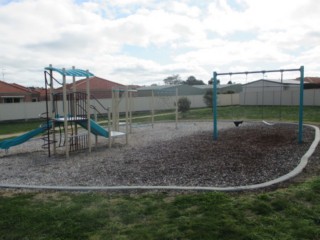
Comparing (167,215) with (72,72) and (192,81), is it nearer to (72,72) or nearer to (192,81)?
(72,72)

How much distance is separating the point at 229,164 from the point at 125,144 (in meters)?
4.78

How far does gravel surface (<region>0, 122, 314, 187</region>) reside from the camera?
5793 mm

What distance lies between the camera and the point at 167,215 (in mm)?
3908

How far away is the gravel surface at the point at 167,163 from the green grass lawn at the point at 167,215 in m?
0.87

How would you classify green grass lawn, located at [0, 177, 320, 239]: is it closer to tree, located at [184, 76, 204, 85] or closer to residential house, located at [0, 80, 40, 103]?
residential house, located at [0, 80, 40, 103]

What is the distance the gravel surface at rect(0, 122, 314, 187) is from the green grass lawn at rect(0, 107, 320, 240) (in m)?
0.87

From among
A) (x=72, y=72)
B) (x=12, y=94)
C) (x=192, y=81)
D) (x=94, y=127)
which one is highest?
(x=192, y=81)

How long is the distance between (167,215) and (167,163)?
3.19 metres

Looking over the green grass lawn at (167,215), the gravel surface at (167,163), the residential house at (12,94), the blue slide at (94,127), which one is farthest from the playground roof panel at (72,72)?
the residential house at (12,94)

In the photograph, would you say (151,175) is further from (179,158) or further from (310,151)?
(310,151)

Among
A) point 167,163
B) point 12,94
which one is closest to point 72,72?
point 167,163

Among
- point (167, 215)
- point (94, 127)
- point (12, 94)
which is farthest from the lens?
point (12, 94)

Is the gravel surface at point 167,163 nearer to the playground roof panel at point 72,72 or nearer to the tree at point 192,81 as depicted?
the playground roof panel at point 72,72

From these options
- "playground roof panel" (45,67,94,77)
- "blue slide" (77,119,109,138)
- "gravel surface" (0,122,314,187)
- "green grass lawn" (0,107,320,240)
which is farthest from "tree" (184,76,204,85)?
"green grass lawn" (0,107,320,240)
